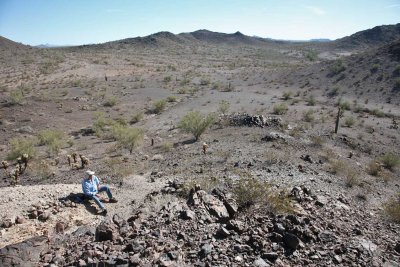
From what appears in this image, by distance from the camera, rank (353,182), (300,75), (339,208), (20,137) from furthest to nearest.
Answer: (300,75)
(20,137)
(353,182)
(339,208)

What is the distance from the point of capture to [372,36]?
119875mm

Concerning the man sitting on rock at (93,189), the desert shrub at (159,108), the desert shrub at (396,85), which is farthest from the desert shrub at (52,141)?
the desert shrub at (396,85)

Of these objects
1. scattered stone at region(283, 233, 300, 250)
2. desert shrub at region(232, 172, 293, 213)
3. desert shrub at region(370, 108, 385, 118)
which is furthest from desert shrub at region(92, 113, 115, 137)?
desert shrub at region(370, 108, 385, 118)

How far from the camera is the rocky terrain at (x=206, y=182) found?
7.33 metres

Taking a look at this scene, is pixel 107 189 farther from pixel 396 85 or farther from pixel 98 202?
pixel 396 85

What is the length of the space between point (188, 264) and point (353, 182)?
902 cm

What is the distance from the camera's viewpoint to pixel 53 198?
411 inches

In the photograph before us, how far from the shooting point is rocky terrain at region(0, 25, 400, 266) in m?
7.33

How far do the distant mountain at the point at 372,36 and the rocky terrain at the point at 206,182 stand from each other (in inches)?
3533

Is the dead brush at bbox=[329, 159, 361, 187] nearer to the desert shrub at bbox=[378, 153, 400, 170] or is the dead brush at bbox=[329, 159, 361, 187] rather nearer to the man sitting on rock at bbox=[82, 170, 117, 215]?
the desert shrub at bbox=[378, 153, 400, 170]

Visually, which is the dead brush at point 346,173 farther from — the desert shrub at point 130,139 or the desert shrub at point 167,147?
the desert shrub at point 130,139

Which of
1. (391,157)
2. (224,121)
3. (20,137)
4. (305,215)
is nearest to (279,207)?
(305,215)

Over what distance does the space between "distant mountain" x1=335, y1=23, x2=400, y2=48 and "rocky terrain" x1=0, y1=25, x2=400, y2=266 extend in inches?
3533

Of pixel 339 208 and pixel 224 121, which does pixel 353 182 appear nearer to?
pixel 339 208
